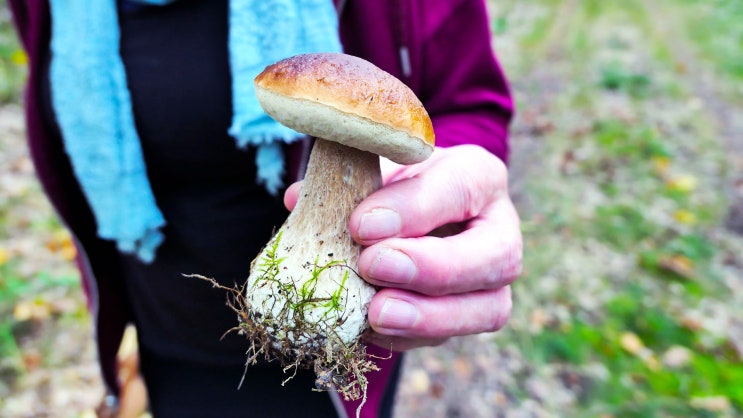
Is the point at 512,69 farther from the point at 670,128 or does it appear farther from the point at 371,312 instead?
the point at 371,312

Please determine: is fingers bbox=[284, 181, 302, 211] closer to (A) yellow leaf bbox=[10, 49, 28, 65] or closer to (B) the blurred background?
(B) the blurred background

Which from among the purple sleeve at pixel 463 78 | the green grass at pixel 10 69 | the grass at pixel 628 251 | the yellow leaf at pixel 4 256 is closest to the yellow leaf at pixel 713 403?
the grass at pixel 628 251

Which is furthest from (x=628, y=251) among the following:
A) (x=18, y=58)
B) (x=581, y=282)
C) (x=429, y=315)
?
(x=18, y=58)

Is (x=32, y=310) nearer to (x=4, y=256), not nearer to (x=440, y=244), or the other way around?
(x=4, y=256)

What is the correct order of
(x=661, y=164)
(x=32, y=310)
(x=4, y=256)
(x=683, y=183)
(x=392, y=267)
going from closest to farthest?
1. (x=392, y=267)
2. (x=32, y=310)
3. (x=4, y=256)
4. (x=683, y=183)
5. (x=661, y=164)

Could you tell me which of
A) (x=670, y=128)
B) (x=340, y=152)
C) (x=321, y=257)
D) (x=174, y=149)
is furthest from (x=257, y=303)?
(x=670, y=128)

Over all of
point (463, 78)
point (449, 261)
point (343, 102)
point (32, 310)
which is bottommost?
point (32, 310)
